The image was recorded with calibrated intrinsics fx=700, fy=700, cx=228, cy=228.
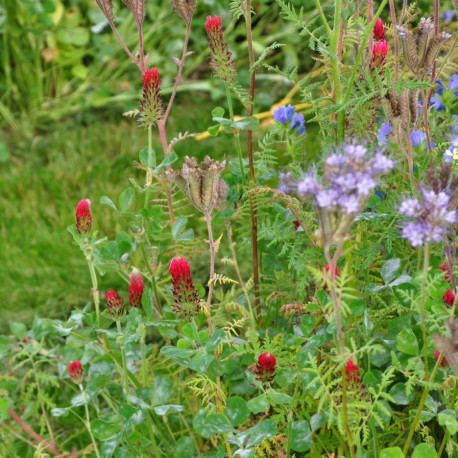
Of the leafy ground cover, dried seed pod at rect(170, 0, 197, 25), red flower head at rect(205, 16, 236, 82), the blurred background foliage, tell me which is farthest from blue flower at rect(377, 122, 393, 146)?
the blurred background foliage

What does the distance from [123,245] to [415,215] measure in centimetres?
64

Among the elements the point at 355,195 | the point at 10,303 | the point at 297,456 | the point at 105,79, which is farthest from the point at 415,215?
the point at 105,79

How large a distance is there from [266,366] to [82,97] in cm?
268

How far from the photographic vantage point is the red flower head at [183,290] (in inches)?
41.9

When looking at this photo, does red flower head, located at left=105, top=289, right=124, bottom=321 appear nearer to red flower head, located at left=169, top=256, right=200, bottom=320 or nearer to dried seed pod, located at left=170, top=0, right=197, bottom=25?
red flower head, located at left=169, top=256, right=200, bottom=320

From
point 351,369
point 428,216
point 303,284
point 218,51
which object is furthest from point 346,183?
point 218,51

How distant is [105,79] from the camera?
3.58m

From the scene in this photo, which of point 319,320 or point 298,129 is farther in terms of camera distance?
point 298,129

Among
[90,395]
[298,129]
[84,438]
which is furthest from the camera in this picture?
[84,438]

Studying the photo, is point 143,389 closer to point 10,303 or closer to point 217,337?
point 217,337

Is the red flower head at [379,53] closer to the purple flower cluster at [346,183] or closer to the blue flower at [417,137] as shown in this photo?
the blue flower at [417,137]

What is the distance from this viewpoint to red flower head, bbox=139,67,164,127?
1.20 metres

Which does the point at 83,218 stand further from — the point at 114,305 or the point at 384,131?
the point at 384,131

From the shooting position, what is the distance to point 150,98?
1213mm
